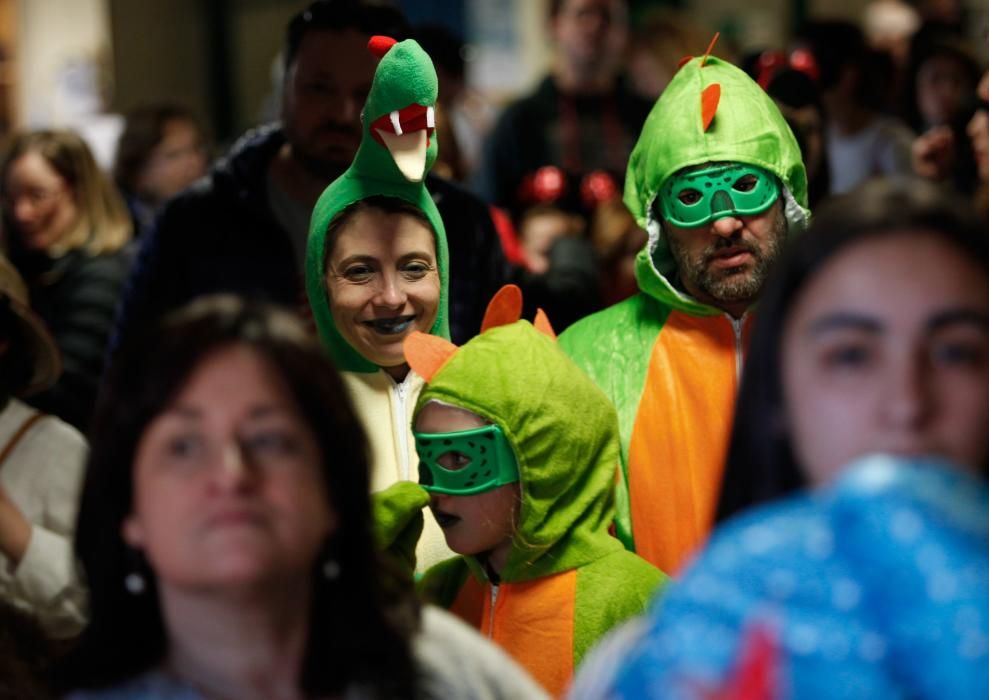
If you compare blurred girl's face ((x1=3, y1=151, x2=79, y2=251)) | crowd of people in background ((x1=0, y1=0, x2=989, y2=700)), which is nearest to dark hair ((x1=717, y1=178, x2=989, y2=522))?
crowd of people in background ((x1=0, y1=0, x2=989, y2=700))

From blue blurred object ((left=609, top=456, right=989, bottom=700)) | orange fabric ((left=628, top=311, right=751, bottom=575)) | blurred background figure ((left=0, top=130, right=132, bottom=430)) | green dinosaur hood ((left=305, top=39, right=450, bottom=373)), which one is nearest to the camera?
blue blurred object ((left=609, top=456, right=989, bottom=700))

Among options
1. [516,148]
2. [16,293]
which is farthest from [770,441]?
[516,148]

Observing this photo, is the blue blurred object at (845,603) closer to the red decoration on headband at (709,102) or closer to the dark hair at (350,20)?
the red decoration on headband at (709,102)

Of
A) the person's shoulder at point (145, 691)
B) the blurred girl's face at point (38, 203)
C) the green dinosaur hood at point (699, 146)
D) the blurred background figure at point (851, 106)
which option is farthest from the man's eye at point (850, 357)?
the blurred background figure at point (851, 106)

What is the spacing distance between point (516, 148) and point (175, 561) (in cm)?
396

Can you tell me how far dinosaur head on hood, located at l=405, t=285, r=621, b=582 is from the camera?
9.70ft

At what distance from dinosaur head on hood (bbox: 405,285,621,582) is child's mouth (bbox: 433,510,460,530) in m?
0.11

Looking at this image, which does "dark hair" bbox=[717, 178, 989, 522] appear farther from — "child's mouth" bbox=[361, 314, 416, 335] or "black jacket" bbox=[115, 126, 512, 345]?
"black jacket" bbox=[115, 126, 512, 345]

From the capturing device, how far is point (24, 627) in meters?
2.74

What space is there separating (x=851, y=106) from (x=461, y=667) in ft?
14.3

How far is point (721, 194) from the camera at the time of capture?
339 cm

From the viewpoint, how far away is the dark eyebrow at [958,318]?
1.68m

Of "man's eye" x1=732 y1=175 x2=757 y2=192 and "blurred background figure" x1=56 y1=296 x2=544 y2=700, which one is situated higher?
"man's eye" x1=732 y1=175 x2=757 y2=192

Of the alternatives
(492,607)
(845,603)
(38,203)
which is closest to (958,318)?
(845,603)
